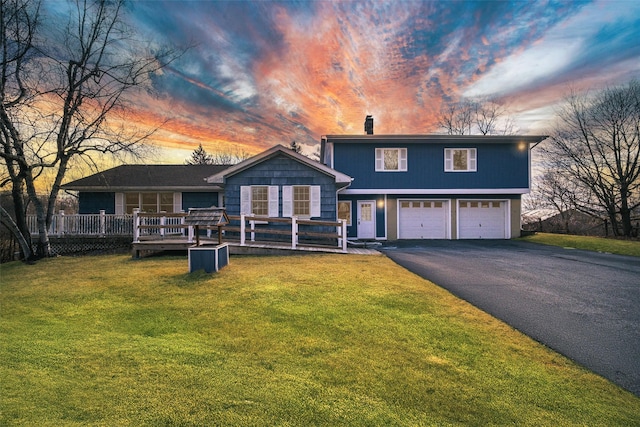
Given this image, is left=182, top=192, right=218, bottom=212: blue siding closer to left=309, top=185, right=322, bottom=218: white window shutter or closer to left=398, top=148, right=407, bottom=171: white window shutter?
left=309, top=185, right=322, bottom=218: white window shutter

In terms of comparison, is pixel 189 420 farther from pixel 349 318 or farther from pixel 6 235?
pixel 6 235

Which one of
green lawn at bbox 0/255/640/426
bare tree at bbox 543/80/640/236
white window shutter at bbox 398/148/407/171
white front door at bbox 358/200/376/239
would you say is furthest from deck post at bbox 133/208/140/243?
bare tree at bbox 543/80/640/236

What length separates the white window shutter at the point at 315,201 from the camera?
1398cm

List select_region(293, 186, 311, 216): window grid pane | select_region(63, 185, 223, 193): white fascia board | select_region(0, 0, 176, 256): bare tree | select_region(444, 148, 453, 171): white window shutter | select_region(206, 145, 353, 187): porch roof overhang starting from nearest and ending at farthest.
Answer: select_region(0, 0, 176, 256): bare tree → select_region(206, 145, 353, 187): porch roof overhang → select_region(293, 186, 311, 216): window grid pane → select_region(63, 185, 223, 193): white fascia board → select_region(444, 148, 453, 171): white window shutter

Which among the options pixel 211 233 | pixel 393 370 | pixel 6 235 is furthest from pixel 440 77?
pixel 6 235

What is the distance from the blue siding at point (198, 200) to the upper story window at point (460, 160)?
14.1 metres

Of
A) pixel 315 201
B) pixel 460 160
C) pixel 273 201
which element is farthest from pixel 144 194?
pixel 460 160

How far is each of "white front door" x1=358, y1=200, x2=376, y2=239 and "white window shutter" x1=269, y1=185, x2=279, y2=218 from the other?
5920mm

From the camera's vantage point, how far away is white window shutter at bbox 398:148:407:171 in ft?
58.7

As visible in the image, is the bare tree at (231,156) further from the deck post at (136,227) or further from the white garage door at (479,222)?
the white garage door at (479,222)

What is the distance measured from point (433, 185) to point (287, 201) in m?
9.22

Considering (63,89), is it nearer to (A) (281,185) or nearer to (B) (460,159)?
(A) (281,185)

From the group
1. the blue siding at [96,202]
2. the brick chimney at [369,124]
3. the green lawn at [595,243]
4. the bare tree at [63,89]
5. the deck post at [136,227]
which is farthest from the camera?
the brick chimney at [369,124]

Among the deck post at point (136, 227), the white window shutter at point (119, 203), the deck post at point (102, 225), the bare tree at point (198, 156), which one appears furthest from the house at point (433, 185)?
the bare tree at point (198, 156)
